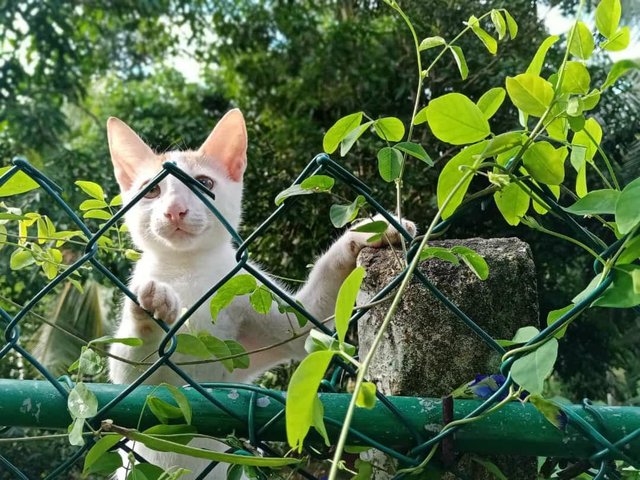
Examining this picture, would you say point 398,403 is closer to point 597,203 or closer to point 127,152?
point 597,203

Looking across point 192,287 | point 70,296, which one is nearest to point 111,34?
point 70,296

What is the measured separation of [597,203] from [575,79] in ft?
0.43

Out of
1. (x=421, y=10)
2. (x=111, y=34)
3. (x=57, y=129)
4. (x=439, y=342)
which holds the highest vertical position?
(x=111, y=34)

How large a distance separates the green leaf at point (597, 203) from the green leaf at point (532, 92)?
0.10 meters

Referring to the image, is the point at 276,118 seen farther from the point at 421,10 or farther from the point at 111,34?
the point at 111,34

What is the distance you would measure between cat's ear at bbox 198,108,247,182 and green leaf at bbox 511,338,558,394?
146cm

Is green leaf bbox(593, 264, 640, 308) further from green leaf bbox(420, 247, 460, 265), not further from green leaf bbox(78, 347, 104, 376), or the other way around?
green leaf bbox(78, 347, 104, 376)

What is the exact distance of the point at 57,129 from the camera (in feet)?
20.6

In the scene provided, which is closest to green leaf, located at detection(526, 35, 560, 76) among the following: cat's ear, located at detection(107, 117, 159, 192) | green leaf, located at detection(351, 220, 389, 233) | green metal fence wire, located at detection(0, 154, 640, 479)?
green metal fence wire, located at detection(0, 154, 640, 479)

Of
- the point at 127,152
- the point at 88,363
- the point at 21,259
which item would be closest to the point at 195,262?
the point at 127,152

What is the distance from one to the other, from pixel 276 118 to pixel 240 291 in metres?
5.18

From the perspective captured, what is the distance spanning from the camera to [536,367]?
70 centimetres

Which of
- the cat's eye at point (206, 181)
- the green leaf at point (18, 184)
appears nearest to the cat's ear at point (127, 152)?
the cat's eye at point (206, 181)

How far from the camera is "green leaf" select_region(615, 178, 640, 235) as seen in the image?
66 centimetres
